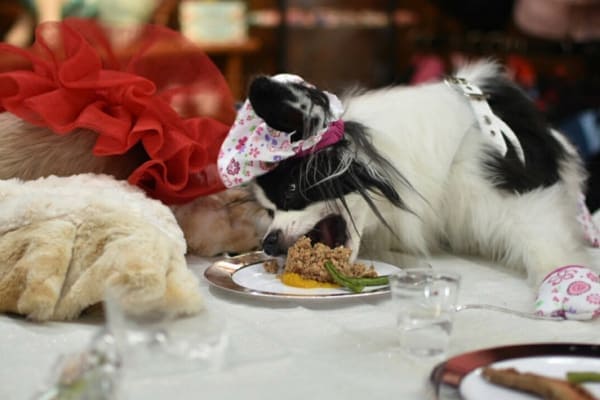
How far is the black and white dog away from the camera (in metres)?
1.24

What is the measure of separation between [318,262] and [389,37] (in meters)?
3.06

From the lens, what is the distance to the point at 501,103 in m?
1.47

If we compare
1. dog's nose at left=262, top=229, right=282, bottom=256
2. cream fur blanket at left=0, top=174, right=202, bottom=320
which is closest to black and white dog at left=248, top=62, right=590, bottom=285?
dog's nose at left=262, top=229, right=282, bottom=256

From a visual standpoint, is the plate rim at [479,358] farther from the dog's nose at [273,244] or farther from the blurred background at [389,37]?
the blurred background at [389,37]

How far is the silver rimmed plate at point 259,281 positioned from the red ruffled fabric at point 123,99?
0.54ft

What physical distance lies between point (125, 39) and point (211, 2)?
2.17m

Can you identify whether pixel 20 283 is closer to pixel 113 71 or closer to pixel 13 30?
pixel 113 71

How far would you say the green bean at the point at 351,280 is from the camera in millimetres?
1123

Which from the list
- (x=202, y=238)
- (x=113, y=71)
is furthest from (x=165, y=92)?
(x=202, y=238)

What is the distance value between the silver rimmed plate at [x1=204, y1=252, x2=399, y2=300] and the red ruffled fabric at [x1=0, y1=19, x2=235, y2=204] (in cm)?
17

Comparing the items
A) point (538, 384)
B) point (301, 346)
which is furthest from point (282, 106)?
point (538, 384)

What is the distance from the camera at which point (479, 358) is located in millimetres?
771

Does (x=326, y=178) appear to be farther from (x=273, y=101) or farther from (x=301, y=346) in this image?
(x=301, y=346)

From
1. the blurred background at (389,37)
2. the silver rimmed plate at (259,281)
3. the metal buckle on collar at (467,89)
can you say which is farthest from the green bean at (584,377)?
the blurred background at (389,37)
